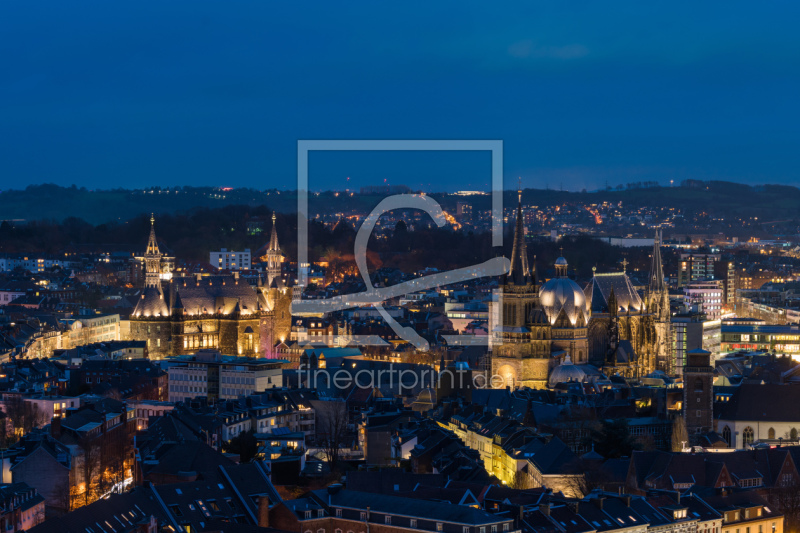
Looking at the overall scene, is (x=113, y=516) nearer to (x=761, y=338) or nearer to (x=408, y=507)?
(x=408, y=507)

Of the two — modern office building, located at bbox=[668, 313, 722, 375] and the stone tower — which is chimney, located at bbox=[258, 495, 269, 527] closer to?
the stone tower

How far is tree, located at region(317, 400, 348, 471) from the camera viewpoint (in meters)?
58.7

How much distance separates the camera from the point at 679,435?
62.2 metres

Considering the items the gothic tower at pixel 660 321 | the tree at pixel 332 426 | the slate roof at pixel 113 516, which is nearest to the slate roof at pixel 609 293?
the gothic tower at pixel 660 321

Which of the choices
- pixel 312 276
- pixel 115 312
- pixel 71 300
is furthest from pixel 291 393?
pixel 312 276

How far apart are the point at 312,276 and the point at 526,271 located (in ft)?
229

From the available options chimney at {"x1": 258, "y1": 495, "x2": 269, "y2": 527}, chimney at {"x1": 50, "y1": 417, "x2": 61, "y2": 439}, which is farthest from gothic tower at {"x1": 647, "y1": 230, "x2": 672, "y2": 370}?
chimney at {"x1": 258, "y1": 495, "x2": 269, "y2": 527}

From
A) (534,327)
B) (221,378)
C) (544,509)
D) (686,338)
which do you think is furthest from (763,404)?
(686,338)

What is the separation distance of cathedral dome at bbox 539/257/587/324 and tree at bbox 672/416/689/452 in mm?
20624

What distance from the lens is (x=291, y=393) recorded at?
2726 inches

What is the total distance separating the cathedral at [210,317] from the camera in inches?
3720

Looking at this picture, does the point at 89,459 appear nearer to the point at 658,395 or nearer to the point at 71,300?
the point at 658,395

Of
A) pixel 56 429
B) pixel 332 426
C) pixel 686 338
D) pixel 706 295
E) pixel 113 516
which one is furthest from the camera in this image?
pixel 706 295

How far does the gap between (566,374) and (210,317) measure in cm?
2700
